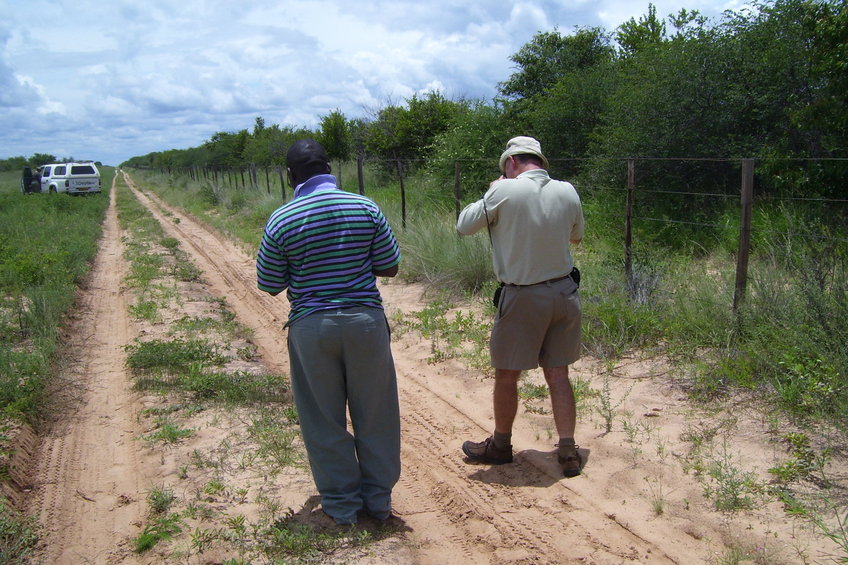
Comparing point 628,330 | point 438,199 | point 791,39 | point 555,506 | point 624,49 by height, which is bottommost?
point 555,506

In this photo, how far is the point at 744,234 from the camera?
541 cm

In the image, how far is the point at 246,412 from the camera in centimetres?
500

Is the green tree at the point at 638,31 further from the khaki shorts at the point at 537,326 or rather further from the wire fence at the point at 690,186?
the khaki shorts at the point at 537,326

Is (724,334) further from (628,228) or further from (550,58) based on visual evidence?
(550,58)

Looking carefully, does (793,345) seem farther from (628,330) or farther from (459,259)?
(459,259)

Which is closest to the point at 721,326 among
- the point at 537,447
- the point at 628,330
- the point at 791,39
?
the point at 628,330

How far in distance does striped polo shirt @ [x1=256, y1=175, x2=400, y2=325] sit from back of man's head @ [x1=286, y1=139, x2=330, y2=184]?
43 mm

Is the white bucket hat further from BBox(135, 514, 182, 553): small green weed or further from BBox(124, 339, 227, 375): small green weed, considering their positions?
BBox(124, 339, 227, 375): small green weed

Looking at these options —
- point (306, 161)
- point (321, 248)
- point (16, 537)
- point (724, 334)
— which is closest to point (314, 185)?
point (306, 161)

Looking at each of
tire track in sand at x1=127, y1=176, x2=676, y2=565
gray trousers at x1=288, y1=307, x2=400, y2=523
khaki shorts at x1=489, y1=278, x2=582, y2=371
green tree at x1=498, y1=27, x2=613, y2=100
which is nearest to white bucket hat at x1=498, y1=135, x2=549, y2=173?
khaki shorts at x1=489, y1=278, x2=582, y2=371

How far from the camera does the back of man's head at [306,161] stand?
3.20 m

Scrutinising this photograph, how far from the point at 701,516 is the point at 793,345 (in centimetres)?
186

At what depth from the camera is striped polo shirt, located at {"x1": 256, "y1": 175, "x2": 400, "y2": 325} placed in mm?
3080

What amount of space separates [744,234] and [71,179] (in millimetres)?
32265
